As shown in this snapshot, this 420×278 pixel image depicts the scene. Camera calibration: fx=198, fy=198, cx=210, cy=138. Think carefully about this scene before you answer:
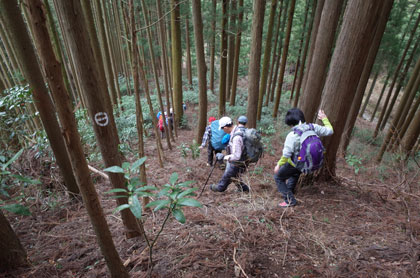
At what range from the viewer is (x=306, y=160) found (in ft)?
10.1

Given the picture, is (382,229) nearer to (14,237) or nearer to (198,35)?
(14,237)

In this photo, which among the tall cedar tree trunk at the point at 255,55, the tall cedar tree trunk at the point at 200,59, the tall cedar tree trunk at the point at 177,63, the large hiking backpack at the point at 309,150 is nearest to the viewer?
the large hiking backpack at the point at 309,150

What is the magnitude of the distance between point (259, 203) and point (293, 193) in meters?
0.77

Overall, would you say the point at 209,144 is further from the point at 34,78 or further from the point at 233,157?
the point at 34,78

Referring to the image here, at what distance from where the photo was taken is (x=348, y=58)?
309cm

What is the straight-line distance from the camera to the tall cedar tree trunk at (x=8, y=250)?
201 cm

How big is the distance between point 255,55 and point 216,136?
2.70 m

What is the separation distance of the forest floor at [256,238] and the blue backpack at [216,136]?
1.90 metres

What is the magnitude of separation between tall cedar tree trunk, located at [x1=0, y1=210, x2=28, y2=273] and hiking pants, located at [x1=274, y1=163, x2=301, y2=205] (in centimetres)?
363

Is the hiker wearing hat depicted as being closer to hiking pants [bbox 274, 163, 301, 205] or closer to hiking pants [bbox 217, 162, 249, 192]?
hiking pants [bbox 217, 162, 249, 192]

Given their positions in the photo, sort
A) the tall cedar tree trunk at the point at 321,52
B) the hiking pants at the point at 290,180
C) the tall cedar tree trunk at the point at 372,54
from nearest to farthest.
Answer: the hiking pants at the point at 290,180 → the tall cedar tree trunk at the point at 321,52 → the tall cedar tree trunk at the point at 372,54

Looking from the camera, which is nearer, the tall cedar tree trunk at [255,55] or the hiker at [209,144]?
the tall cedar tree trunk at [255,55]

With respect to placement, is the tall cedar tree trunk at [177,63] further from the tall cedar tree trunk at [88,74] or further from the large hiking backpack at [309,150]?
the tall cedar tree trunk at [88,74]

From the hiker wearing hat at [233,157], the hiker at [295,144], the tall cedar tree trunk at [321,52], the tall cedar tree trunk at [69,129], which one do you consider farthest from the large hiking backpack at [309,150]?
the tall cedar tree trunk at [69,129]
